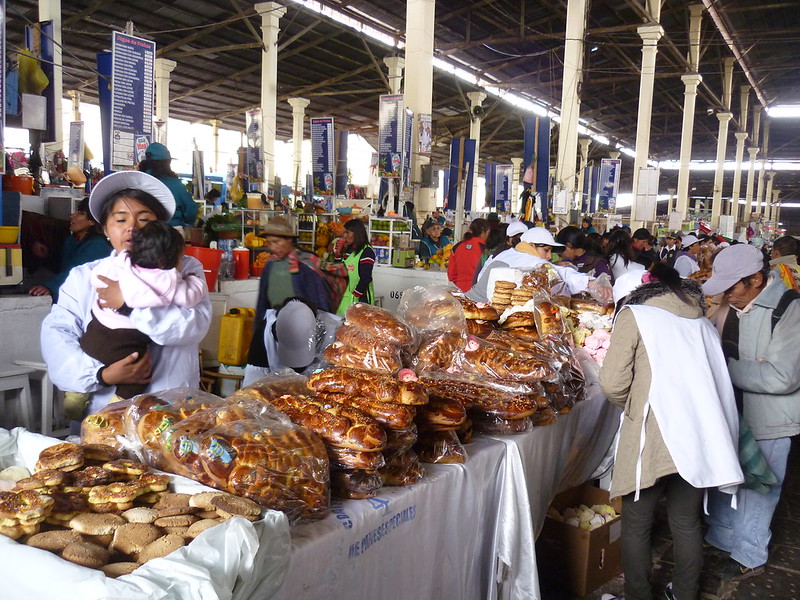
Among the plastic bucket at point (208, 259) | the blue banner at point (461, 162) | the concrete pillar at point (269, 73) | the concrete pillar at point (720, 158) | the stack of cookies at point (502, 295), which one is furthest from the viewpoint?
the concrete pillar at point (720, 158)

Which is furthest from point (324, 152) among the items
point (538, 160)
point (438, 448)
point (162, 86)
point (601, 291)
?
point (438, 448)

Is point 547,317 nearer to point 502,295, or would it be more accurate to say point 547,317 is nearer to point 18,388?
point 502,295

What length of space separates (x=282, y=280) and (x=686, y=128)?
58.8 feet

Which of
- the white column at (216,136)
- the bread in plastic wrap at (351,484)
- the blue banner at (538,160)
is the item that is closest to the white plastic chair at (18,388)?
the bread in plastic wrap at (351,484)

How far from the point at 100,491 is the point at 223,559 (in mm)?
363

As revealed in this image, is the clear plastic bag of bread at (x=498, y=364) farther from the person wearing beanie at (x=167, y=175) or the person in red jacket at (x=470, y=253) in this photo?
the person in red jacket at (x=470, y=253)

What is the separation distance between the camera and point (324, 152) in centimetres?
1169

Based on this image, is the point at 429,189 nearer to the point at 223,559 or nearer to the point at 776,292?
the point at 776,292

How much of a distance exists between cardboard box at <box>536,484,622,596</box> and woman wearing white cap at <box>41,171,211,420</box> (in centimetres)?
184

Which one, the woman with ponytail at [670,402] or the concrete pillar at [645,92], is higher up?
the concrete pillar at [645,92]

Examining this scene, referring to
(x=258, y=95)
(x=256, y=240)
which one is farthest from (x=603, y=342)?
(x=258, y=95)

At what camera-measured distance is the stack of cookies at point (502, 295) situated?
11.6 ft

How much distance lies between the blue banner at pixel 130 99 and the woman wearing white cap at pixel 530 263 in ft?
10.6

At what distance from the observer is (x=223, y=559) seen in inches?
42.6
